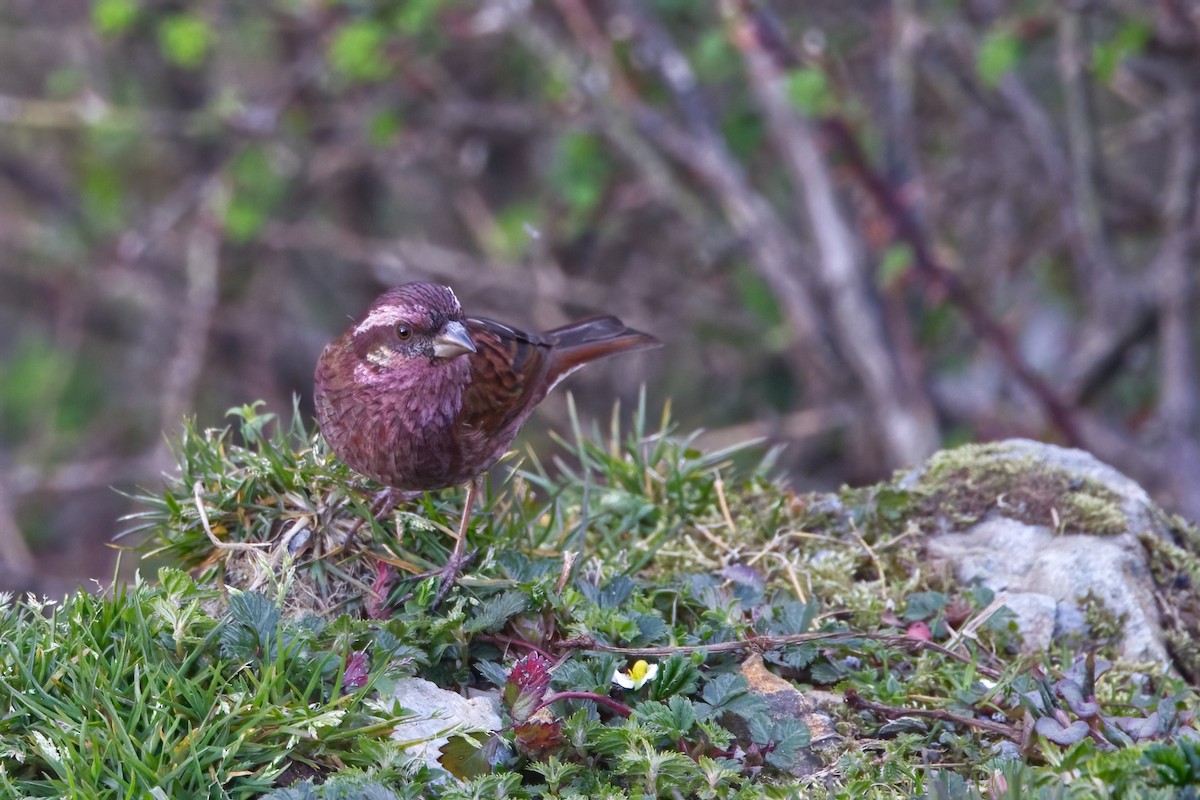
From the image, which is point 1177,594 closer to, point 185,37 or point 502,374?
point 502,374

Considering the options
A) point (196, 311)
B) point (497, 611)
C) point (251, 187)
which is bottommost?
point (196, 311)

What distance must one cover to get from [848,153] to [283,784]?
5319 mm

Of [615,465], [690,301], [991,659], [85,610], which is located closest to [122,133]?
[690,301]

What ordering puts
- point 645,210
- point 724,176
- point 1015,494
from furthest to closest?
point 645,210
point 724,176
point 1015,494

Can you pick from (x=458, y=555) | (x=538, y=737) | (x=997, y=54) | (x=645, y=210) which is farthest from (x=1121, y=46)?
(x=538, y=737)

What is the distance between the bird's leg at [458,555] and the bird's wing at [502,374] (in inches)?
10.1

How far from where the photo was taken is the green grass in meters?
2.55

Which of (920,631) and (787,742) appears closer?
(787,742)

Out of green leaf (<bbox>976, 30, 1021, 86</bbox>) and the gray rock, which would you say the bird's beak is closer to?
the gray rock

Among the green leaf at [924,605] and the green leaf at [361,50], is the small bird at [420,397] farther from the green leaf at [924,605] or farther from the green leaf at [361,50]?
the green leaf at [361,50]

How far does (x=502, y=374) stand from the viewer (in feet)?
13.3

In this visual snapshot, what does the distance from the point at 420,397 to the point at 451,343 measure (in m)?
0.19

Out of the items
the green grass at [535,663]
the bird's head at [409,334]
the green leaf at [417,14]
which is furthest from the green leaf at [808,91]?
the bird's head at [409,334]

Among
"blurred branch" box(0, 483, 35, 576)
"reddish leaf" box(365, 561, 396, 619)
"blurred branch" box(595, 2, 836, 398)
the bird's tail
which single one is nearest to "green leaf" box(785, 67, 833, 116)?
"blurred branch" box(595, 2, 836, 398)
